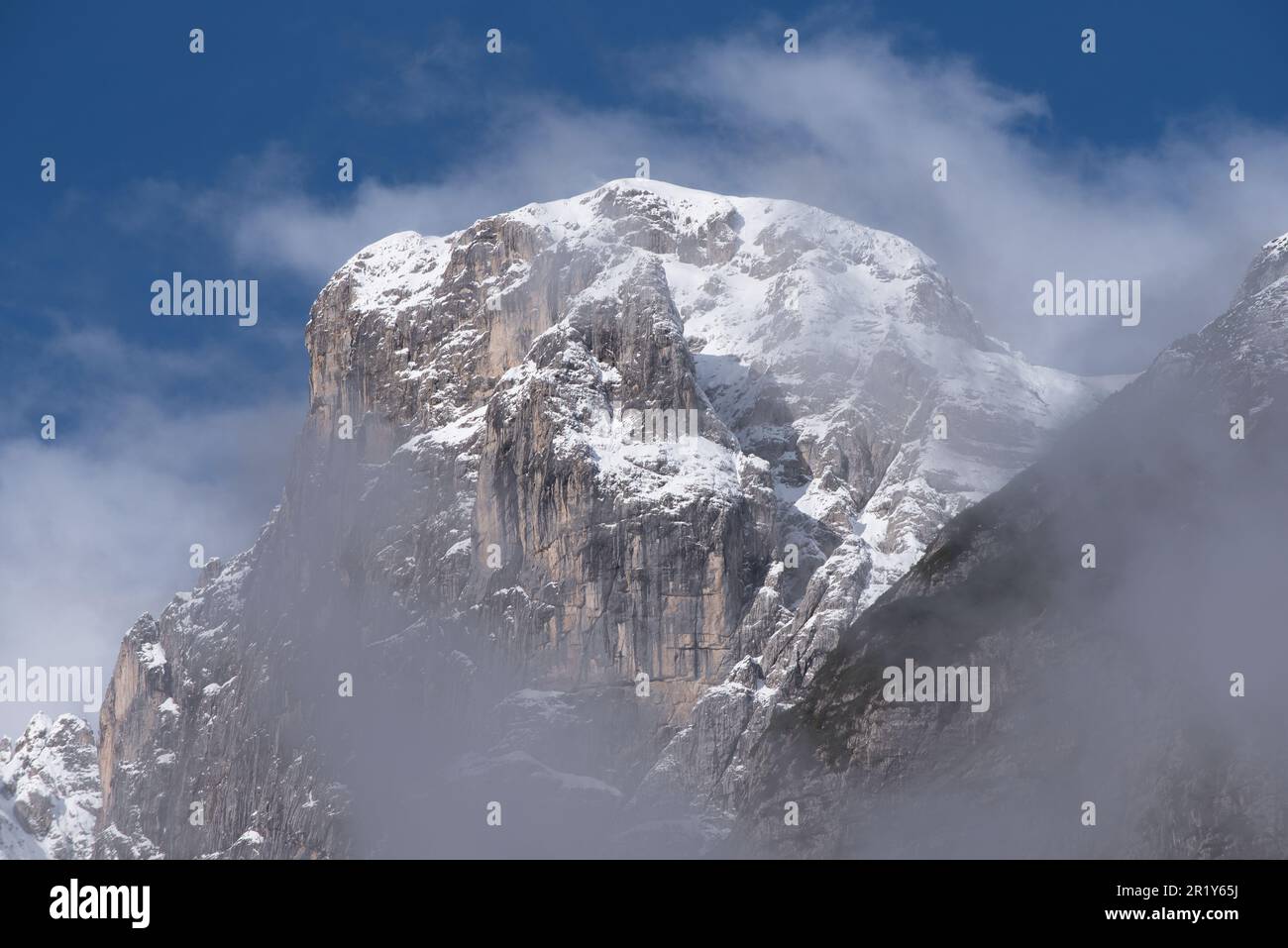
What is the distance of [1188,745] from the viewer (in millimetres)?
179000
